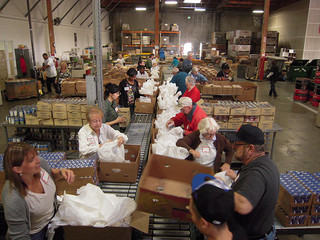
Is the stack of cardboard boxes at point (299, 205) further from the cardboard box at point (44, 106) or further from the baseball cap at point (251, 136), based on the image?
the cardboard box at point (44, 106)

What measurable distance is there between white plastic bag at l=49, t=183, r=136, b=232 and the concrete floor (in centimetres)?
262

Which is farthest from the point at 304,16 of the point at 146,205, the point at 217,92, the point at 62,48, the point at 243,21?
the point at 146,205

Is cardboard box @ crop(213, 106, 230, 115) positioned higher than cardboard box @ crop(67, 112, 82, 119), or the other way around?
cardboard box @ crop(213, 106, 230, 115)

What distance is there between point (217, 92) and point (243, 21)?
65.2ft

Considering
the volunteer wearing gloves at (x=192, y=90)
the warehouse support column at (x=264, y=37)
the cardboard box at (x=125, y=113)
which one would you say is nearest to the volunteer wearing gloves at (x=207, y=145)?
the volunteer wearing gloves at (x=192, y=90)

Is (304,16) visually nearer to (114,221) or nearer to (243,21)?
(243,21)

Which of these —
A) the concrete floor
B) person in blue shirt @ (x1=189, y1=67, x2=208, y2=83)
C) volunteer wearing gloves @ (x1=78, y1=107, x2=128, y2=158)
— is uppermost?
person in blue shirt @ (x1=189, y1=67, x2=208, y2=83)

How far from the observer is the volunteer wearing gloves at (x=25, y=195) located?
1.88 metres

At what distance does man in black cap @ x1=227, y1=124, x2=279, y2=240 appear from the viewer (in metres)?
1.68

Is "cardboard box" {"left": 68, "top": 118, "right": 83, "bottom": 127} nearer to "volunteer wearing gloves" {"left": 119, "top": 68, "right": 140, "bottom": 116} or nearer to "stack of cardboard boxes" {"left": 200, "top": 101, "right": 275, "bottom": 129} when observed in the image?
"volunteer wearing gloves" {"left": 119, "top": 68, "right": 140, "bottom": 116}

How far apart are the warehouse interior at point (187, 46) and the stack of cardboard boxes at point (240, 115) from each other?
371 millimetres

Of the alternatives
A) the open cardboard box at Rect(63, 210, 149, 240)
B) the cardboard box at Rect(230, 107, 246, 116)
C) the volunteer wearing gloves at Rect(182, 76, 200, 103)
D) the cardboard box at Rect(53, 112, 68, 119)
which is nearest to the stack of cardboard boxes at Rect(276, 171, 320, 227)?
the open cardboard box at Rect(63, 210, 149, 240)

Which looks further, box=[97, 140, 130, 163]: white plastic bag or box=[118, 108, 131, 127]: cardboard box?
box=[118, 108, 131, 127]: cardboard box

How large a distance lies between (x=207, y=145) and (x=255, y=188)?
133cm
